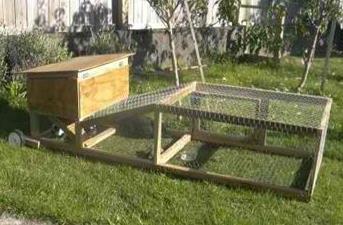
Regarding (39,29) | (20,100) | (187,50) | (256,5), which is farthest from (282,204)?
(256,5)

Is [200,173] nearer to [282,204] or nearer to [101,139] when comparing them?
[282,204]

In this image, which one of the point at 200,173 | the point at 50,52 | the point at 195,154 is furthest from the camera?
the point at 50,52

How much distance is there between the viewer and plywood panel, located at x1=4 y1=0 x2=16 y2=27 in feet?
23.5

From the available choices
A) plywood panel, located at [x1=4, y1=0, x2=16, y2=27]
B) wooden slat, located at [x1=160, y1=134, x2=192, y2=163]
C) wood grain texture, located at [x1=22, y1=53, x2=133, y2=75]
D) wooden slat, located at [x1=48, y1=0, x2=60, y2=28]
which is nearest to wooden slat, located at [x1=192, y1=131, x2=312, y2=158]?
wooden slat, located at [x1=160, y1=134, x2=192, y2=163]

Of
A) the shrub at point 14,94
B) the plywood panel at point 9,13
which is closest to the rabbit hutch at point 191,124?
the shrub at point 14,94

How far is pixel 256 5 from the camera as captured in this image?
12.4 metres

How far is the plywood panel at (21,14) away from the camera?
7.34 metres

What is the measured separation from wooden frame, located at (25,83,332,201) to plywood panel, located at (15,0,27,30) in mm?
2300

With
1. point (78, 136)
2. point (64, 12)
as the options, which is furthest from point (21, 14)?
point (78, 136)

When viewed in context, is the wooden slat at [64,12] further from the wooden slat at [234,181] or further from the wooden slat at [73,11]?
the wooden slat at [234,181]

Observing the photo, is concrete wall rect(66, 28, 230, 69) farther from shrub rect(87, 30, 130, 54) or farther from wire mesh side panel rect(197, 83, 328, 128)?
wire mesh side panel rect(197, 83, 328, 128)

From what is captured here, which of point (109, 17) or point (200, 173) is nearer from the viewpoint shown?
point (200, 173)

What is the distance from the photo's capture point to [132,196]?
438 cm

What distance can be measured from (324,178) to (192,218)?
157 cm
